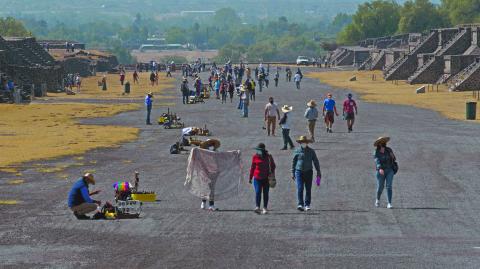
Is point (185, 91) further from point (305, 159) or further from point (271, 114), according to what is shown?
point (305, 159)

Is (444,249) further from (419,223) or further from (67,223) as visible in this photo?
(67,223)

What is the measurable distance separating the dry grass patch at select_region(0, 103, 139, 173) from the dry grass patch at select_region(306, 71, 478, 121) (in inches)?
671

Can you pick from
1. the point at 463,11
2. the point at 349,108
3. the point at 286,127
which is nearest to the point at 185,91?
the point at 349,108

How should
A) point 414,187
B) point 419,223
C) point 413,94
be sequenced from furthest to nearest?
point 413,94, point 414,187, point 419,223

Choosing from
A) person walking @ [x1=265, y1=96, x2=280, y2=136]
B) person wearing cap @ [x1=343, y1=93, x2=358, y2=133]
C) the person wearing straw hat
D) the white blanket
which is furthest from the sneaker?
person wearing cap @ [x1=343, y1=93, x2=358, y2=133]

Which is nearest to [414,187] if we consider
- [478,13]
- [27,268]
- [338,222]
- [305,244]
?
[338,222]

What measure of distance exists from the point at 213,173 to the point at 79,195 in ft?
11.6

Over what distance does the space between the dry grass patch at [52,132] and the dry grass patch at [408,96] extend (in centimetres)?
1705

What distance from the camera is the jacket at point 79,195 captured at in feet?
85.5

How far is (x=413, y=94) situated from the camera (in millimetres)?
83250

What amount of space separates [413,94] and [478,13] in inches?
4290

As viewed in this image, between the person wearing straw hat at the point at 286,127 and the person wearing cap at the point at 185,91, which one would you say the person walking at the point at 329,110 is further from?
the person wearing cap at the point at 185,91

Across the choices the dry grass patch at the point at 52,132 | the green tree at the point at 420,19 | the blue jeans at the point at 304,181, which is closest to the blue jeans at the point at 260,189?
the blue jeans at the point at 304,181

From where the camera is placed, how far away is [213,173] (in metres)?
28.2
